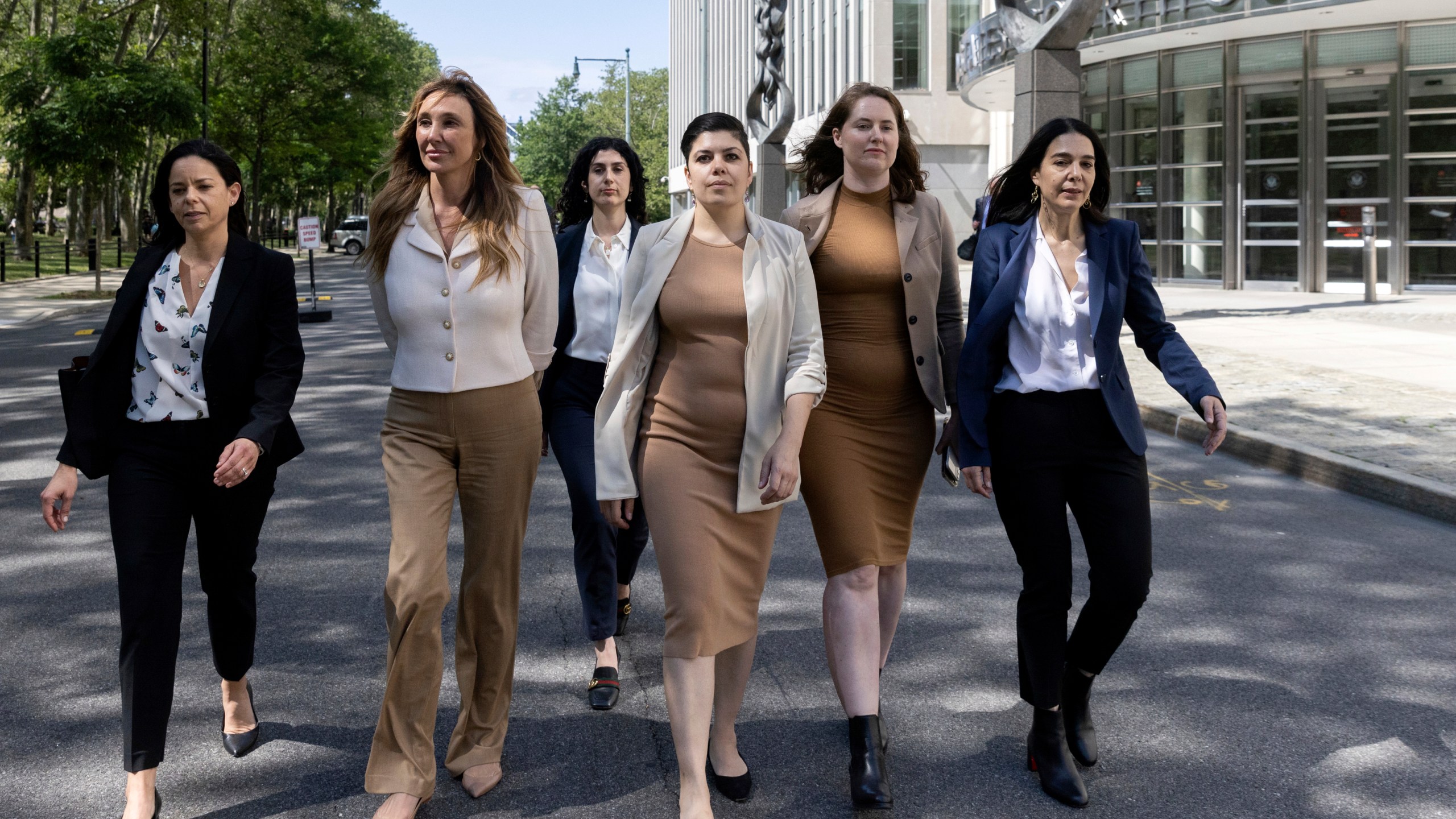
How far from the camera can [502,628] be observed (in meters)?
4.02

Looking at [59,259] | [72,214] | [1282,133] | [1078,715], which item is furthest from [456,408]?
[72,214]

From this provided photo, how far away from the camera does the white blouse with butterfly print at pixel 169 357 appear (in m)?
3.80

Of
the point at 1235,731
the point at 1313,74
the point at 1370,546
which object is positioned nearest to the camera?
the point at 1235,731

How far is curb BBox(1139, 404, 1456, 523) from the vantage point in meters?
7.72

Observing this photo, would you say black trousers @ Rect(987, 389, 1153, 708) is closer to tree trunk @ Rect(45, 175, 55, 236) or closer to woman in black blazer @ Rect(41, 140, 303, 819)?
woman in black blazer @ Rect(41, 140, 303, 819)

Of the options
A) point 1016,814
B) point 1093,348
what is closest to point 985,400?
point 1093,348

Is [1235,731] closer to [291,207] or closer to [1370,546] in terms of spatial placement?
[1370,546]

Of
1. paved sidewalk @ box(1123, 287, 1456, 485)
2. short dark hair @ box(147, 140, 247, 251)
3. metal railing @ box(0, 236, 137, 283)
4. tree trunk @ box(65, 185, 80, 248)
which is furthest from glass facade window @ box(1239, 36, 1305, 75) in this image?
tree trunk @ box(65, 185, 80, 248)

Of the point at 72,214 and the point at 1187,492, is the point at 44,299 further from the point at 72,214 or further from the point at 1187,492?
the point at 72,214

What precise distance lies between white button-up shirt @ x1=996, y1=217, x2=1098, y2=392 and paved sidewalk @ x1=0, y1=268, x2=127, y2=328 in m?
21.1

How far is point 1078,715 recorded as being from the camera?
4191 millimetres

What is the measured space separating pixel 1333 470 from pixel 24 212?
125 feet

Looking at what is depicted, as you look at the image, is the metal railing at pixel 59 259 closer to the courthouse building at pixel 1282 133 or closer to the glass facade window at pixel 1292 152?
the courthouse building at pixel 1282 133

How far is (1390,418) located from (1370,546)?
3.60 metres
